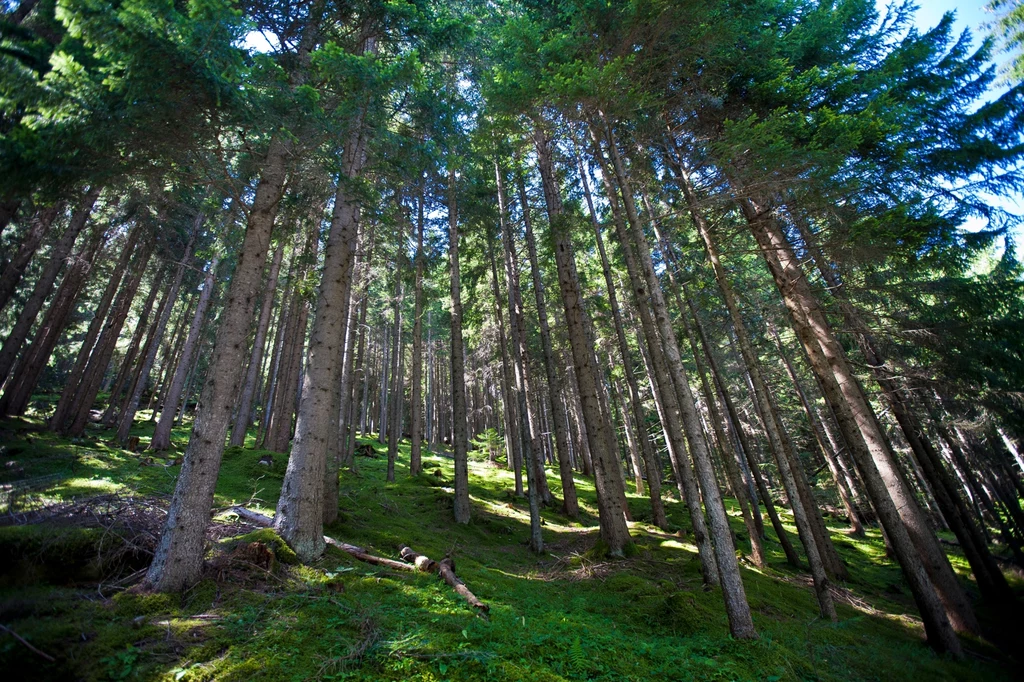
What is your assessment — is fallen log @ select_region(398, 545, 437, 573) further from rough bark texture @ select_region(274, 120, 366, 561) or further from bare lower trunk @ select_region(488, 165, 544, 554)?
bare lower trunk @ select_region(488, 165, 544, 554)

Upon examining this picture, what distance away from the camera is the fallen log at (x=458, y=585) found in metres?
5.48

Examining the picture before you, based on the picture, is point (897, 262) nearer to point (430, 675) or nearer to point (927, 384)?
point (927, 384)

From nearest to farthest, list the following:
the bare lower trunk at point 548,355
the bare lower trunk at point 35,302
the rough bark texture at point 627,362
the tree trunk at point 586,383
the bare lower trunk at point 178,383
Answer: the tree trunk at point 586,383
the rough bark texture at point 627,362
the bare lower trunk at point 548,355
the bare lower trunk at point 35,302
the bare lower trunk at point 178,383

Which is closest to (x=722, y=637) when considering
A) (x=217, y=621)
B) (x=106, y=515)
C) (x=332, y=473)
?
(x=217, y=621)

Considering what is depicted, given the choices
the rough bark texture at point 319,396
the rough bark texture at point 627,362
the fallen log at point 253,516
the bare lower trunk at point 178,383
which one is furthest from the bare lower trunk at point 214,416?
the bare lower trunk at point 178,383

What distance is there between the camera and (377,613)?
4.67 metres

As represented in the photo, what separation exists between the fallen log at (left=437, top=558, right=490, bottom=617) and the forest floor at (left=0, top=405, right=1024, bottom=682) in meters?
0.17

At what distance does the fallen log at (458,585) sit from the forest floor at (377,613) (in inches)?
6.5

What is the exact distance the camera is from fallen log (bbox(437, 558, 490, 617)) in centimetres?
548

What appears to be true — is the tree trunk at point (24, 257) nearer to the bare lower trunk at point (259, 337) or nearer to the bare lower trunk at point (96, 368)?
the bare lower trunk at point (96, 368)

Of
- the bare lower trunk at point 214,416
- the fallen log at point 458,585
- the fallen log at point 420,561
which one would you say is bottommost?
the fallen log at point 458,585

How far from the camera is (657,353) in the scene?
288 inches

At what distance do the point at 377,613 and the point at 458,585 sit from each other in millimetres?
1676

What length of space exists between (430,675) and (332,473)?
590 cm
